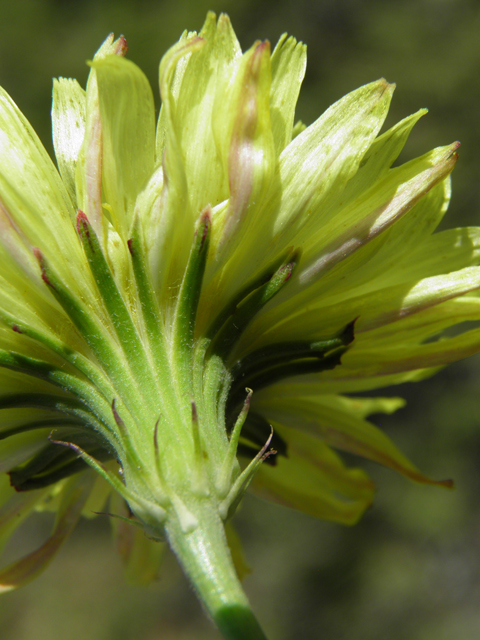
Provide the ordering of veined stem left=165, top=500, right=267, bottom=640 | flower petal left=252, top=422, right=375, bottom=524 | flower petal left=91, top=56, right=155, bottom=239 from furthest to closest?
1. flower petal left=252, top=422, right=375, bottom=524
2. flower petal left=91, top=56, right=155, bottom=239
3. veined stem left=165, top=500, right=267, bottom=640

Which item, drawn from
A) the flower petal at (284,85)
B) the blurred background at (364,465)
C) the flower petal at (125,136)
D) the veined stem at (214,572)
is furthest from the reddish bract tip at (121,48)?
the blurred background at (364,465)

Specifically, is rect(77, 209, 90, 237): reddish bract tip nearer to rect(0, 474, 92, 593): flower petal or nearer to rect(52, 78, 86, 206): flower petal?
rect(52, 78, 86, 206): flower petal

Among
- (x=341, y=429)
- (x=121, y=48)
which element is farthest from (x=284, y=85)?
(x=341, y=429)

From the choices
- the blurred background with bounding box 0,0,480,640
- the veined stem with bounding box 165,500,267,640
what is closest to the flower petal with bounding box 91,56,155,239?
the veined stem with bounding box 165,500,267,640

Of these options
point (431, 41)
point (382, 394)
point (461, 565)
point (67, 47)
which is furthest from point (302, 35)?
point (461, 565)

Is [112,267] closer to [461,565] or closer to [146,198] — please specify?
[146,198]

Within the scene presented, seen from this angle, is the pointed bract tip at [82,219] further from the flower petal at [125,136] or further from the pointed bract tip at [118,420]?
the pointed bract tip at [118,420]
